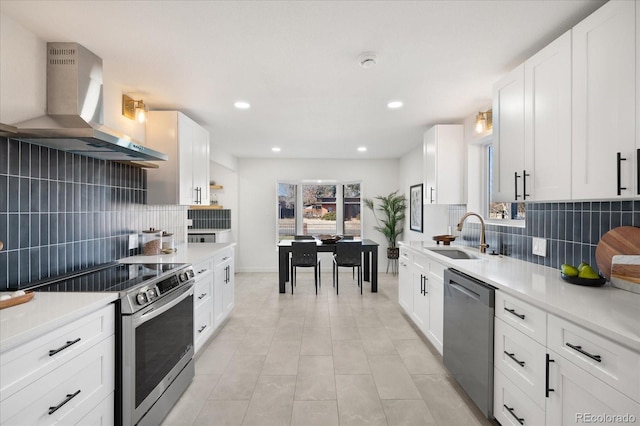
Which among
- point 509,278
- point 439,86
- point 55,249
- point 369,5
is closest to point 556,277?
point 509,278

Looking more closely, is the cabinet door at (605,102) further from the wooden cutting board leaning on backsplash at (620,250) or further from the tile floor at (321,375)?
the tile floor at (321,375)

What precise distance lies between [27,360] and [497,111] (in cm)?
305

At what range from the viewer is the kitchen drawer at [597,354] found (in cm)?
109

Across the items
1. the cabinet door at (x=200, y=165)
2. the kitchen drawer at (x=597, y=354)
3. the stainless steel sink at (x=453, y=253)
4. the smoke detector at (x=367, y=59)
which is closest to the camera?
the kitchen drawer at (x=597, y=354)

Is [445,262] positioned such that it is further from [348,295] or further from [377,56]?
[348,295]

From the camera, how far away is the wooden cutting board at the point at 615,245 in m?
1.68

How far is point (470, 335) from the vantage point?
6.95ft

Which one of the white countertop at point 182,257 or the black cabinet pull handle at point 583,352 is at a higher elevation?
Result: the white countertop at point 182,257

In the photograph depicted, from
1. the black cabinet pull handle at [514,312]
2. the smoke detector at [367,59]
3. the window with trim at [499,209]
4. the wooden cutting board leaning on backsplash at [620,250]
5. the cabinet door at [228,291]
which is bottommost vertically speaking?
the cabinet door at [228,291]

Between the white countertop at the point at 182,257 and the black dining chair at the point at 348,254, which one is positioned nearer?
the white countertop at the point at 182,257

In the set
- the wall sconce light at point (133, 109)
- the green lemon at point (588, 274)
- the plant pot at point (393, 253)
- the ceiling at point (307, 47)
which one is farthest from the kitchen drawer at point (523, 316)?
the plant pot at point (393, 253)

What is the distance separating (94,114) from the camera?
2320mm

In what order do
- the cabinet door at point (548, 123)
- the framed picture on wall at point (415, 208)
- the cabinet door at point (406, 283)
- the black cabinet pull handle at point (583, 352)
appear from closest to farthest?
1. the black cabinet pull handle at point (583, 352)
2. the cabinet door at point (548, 123)
3. the cabinet door at point (406, 283)
4. the framed picture on wall at point (415, 208)

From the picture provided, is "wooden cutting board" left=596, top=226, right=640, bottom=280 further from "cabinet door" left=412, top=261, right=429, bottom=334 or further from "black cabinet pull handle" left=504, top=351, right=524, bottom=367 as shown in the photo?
"cabinet door" left=412, top=261, right=429, bottom=334
